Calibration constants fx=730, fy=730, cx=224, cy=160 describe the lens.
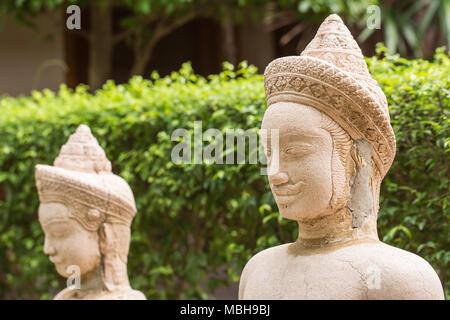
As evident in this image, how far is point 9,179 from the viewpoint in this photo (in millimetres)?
5730

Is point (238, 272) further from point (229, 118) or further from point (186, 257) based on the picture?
point (229, 118)

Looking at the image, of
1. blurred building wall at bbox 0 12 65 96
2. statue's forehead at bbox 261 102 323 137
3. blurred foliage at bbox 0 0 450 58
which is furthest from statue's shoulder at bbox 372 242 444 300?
blurred building wall at bbox 0 12 65 96

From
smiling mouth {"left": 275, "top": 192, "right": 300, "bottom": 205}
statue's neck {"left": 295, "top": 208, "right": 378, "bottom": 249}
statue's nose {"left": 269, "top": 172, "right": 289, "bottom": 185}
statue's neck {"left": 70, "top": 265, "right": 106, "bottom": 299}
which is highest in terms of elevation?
statue's nose {"left": 269, "top": 172, "right": 289, "bottom": 185}

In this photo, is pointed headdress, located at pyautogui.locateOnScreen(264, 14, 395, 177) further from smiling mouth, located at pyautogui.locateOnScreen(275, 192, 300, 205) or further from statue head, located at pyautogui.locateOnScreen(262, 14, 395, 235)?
smiling mouth, located at pyautogui.locateOnScreen(275, 192, 300, 205)

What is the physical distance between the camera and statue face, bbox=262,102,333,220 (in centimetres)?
267

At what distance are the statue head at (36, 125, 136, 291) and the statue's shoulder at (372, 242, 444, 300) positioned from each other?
5.68 ft

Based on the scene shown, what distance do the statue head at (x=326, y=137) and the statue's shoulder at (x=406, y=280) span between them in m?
0.23

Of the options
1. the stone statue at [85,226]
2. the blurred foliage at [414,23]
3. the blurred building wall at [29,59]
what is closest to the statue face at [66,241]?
the stone statue at [85,226]

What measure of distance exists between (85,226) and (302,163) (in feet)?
5.11

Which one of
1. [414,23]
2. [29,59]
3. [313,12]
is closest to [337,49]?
[414,23]

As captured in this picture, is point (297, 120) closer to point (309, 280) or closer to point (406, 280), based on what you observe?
point (309, 280)

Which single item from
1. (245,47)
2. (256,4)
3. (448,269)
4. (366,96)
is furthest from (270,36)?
(366,96)

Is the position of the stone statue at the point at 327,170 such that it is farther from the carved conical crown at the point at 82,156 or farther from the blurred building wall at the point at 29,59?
the blurred building wall at the point at 29,59

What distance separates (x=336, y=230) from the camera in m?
2.73
